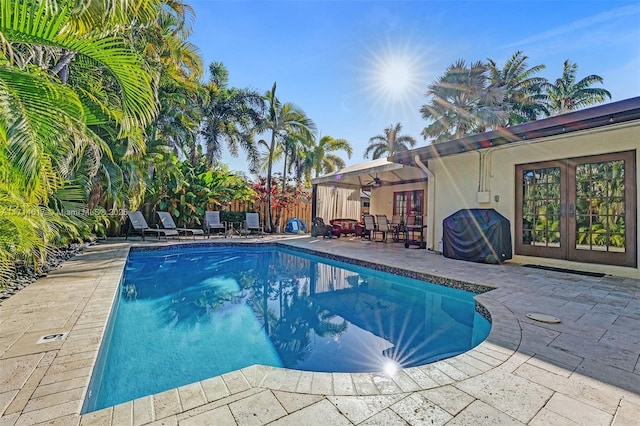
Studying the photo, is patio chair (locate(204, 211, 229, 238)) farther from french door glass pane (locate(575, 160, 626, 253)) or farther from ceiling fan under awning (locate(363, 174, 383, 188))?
french door glass pane (locate(575, 160, 626, 253))

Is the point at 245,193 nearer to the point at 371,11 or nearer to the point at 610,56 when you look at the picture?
the point at 371,11

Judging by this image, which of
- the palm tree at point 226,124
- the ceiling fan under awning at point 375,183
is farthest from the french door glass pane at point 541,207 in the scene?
the palm tree at point 226,124

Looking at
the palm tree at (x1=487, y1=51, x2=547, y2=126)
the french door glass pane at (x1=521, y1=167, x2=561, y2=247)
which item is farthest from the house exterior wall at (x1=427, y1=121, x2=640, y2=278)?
the palm tree at (x1=487, y1=51, x2=547, y2=126)

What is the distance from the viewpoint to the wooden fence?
1452cm

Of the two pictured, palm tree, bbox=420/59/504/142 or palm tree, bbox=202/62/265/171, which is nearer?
palm tree, bbox=202/62/265/171

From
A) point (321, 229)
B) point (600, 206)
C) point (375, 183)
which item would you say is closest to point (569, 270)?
point (600, 206)

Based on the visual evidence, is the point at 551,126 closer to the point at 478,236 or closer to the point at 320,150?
the point at 478,236

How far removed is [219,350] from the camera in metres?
3.24

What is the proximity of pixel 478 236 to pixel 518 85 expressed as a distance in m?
19.0

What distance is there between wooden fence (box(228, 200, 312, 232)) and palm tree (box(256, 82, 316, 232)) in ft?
2.11

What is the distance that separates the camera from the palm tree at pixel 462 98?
693 inches

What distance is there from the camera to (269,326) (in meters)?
3.99

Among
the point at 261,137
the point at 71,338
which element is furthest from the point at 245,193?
the point at 71,338

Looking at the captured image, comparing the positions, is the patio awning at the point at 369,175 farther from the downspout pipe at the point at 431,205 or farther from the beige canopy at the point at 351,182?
the downspout pipe at the point at 431,205
